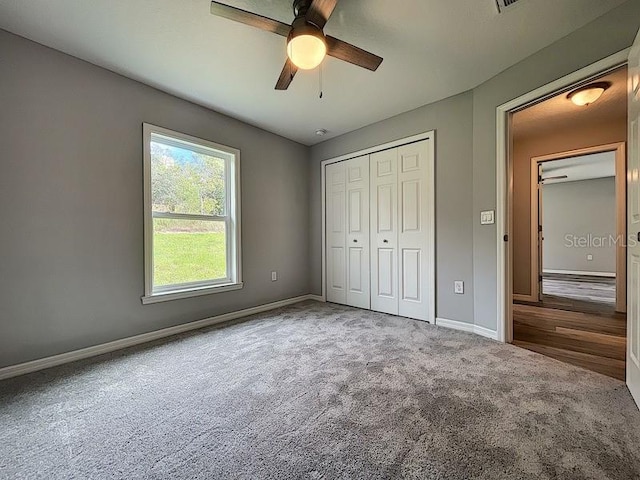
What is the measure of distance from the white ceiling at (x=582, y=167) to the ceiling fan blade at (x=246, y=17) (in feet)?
17.6

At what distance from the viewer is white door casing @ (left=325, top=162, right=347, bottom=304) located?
Result: 4.06 m

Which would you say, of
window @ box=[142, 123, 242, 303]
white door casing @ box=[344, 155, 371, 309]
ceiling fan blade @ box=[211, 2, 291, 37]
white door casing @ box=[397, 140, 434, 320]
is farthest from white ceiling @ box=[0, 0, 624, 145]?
white door casing @ box=[344, 155, 371, 309]

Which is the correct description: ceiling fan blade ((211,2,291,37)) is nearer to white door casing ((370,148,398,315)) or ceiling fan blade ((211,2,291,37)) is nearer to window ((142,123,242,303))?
window ((142,123,242,303))

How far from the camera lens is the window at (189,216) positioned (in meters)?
2.79

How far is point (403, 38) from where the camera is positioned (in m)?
2.08

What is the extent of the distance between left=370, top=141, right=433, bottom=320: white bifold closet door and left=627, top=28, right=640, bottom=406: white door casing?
1.57 metres

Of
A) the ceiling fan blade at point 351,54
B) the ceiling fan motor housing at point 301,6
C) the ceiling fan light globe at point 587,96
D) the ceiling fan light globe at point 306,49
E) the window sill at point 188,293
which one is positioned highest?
the ceiling fan light globe at point 587,96

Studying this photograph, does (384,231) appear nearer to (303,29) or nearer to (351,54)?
(351,54)

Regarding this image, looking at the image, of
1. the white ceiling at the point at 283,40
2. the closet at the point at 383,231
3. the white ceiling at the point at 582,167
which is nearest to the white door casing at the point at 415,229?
the closet at the point at 383,231

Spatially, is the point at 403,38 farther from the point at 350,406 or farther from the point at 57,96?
the point at 57,96

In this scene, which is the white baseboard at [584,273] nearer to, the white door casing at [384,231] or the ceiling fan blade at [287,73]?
the white door casing at [384,231]

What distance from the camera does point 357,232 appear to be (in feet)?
12.8

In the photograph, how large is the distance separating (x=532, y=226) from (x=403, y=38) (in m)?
3.73

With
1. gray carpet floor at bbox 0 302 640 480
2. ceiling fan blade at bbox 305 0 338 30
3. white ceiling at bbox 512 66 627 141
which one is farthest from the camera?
white ceiling at bbox 512 66 627 141
